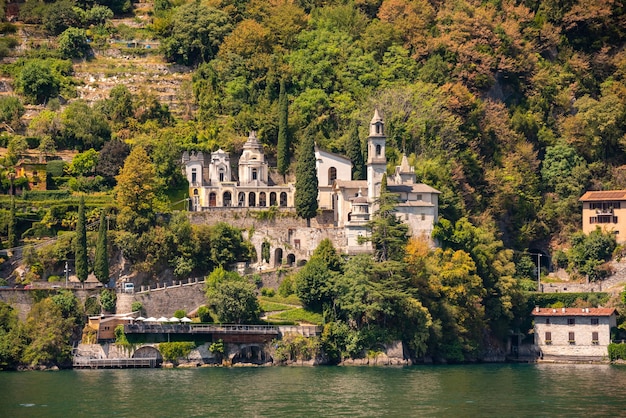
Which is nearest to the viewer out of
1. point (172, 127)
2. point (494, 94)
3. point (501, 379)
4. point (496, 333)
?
point (501, 379)

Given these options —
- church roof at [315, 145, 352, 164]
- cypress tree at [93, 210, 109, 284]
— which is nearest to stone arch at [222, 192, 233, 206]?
→ church roof at [315, 145, 352, 164]

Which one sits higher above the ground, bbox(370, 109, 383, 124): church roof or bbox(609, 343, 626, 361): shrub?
bbox(370, 109, 383, 124): church roof

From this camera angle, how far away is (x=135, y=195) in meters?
113

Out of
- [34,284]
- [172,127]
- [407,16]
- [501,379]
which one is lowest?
[501,379]

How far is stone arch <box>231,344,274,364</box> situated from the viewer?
10694 centimetres

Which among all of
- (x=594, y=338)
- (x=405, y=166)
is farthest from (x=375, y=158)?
(x=594, y=338)

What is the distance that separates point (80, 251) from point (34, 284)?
13.2 feet

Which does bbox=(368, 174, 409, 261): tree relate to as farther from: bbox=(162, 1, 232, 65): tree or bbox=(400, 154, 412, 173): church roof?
bbox=(162, 1, 232, 65): tree

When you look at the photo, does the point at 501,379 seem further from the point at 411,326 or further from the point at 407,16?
the point at 407,16

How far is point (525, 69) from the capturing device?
5418 inches

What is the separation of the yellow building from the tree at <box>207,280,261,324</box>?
32.4 meters

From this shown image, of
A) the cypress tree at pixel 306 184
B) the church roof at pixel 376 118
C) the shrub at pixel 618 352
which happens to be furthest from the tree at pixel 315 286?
the shrub at pixel 618 352

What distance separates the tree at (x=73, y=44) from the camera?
136875 millimetres

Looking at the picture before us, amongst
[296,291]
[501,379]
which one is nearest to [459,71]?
[296,291]
